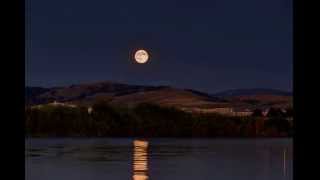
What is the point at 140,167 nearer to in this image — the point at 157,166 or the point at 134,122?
the point at 157,166

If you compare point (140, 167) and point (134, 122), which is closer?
point (140, 167)

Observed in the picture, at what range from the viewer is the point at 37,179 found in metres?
32.9

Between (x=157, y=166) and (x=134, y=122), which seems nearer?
(x=157, y=166)

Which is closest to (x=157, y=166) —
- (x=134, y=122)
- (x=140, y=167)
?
(x=140, y=167)
